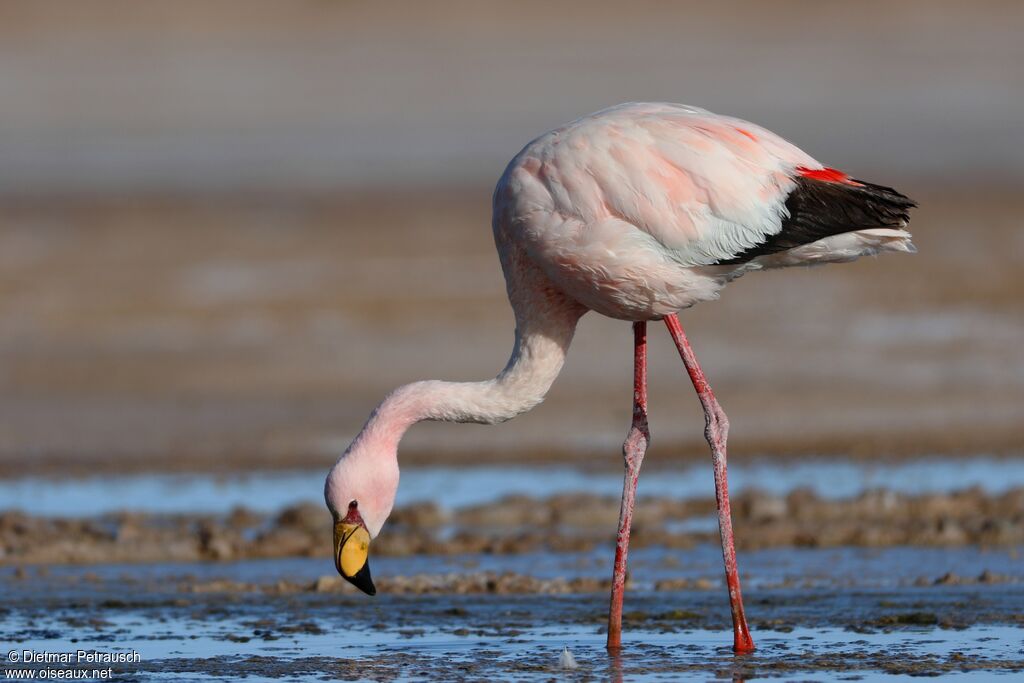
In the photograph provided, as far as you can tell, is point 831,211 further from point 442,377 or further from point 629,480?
point 442,377

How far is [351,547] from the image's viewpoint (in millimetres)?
7777

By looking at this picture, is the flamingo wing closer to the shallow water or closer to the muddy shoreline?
the muddy shoreline

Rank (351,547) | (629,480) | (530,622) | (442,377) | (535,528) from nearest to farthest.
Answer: (351,547) → (629,480) → (530,622) → (535,528) → (442,377)

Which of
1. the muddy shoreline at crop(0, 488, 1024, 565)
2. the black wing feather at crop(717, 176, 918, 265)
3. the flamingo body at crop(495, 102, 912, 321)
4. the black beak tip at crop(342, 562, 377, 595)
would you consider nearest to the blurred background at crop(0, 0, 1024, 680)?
the muddy shoreline at crop(0, 488, 1024, 565)

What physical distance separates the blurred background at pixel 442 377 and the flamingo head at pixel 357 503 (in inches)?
16.7

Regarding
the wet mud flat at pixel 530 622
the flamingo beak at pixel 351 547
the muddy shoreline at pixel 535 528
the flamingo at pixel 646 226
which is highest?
the flamingo at pixel 646 226

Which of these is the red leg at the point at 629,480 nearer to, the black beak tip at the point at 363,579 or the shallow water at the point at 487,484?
the black beak tip at the point at 363,579

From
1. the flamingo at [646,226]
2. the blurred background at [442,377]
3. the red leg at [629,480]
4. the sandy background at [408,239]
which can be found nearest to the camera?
the flamingo at [646,226]

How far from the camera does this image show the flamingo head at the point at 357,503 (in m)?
7.77

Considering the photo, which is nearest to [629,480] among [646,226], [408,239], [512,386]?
[512,386]

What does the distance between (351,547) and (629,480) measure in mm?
1357

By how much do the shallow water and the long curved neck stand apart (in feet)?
11.4

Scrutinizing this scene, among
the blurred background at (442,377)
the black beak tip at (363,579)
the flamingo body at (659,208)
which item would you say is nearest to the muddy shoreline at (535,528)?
the blurred background at (442,377)

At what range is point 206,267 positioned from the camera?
19.8 metres
